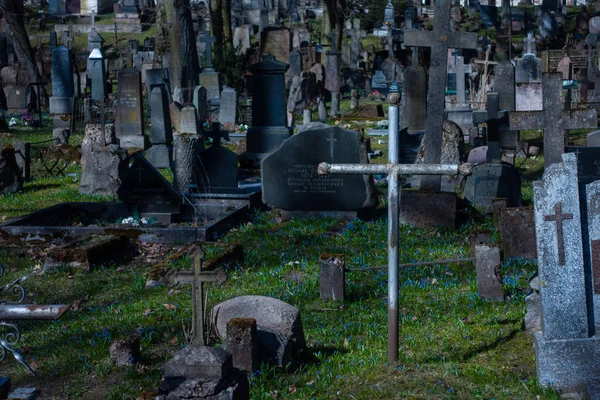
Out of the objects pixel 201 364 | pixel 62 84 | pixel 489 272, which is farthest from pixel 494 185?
pixel 62 84

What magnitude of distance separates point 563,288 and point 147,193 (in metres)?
8.20

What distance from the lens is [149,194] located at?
1316cm

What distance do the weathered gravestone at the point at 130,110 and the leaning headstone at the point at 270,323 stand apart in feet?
46.0

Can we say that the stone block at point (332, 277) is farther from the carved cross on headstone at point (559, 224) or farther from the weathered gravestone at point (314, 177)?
the weathered gravestone at point (314, 177)

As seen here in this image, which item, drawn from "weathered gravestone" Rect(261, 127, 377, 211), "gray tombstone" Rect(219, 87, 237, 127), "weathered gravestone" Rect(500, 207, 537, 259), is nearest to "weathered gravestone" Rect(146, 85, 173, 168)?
"gray tombstone" Rect(219, 87, 237, 127)

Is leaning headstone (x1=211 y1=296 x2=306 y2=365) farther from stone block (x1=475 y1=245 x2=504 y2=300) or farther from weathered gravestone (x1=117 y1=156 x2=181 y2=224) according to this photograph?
weathered gravestone (x1=117 y1=156 x2=181 y2=224)

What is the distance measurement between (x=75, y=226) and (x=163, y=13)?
1575 cm

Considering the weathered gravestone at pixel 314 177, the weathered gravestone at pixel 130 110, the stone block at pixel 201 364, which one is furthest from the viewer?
the weathered gravestone at pixel 130 110

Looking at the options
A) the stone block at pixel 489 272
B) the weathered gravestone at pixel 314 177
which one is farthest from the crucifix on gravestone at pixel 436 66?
Result: the stone block at pixel 489 272

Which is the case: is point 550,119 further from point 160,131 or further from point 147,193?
point 160,131

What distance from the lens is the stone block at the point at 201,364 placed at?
515cm

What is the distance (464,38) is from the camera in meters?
11.8

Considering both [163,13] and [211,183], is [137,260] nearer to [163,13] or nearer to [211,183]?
[211,183]

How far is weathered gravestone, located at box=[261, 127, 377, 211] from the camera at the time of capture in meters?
12.5
